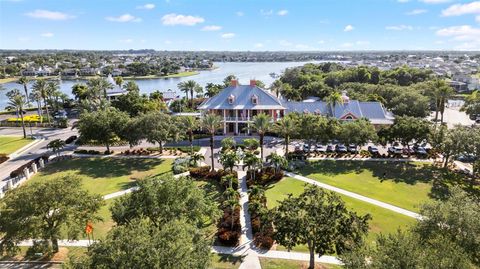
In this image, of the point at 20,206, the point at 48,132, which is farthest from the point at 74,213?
the point at 48,132

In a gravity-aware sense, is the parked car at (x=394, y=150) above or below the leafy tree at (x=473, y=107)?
below

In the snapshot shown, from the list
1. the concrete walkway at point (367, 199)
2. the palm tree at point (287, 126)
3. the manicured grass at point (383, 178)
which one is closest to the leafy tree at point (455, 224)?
the concrete walkway at point (367, 199)

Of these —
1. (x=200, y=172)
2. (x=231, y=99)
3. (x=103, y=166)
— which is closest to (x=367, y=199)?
(x=200, y=172)

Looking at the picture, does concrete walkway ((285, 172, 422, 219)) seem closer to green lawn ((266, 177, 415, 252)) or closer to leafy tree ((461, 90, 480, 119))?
green lawn ((266, 177, 415, 252))

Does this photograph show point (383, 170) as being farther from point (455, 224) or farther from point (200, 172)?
point (455, 224)

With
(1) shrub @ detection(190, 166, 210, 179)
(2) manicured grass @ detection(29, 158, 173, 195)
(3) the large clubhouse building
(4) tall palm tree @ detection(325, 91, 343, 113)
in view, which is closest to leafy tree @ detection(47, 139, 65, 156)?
(2) manicured grass @ detection(29, 158, 173, 195)

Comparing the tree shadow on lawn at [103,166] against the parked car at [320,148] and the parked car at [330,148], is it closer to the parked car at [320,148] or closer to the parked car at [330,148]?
the parked car at [320,148]
